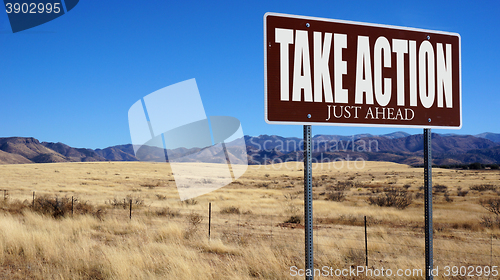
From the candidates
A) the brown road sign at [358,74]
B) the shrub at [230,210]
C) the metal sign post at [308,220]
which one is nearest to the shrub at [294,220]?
the shrub at [230,210]

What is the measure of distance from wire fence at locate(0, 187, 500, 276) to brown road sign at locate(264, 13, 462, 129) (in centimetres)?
540

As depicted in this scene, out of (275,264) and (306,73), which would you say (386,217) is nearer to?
(275,264)

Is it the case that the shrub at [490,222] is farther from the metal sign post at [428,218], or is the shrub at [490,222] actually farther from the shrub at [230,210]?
the metal sign post at [428,218]

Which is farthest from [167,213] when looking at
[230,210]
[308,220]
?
[308,220]

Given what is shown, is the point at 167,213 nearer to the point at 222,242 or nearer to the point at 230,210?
the point at 230,210

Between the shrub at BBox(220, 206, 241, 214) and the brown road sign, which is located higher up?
the brown road sign

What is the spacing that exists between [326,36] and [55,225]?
12.6 meters

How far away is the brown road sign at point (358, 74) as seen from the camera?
3.91m

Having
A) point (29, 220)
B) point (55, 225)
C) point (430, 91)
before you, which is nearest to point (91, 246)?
point (55, 225)

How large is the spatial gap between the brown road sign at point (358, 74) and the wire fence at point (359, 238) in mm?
5399

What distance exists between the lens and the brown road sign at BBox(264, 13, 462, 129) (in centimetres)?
391

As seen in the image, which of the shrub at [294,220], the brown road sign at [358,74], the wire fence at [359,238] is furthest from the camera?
the shrub at [294,220]

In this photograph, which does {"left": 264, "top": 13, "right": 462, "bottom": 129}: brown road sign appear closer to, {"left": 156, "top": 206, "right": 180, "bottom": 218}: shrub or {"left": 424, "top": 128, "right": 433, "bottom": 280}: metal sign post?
{"left": 424, "top": 128, "right": 433, "bottom": 280}: metal sign post

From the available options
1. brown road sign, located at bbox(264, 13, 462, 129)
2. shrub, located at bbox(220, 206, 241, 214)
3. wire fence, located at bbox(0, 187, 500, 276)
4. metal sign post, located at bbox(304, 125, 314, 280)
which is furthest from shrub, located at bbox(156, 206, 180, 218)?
brown road sign, located at bbox(264, 13, 462, 129)
